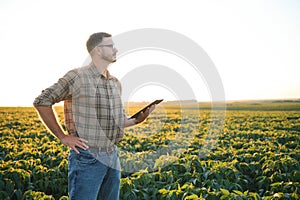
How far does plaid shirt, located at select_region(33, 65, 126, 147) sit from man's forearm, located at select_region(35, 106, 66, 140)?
0.17 feet

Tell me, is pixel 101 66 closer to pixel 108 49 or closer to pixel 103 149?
pixel 108 49

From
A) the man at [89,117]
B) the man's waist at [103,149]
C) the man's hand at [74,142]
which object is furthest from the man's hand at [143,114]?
the man's hand at [74,142]

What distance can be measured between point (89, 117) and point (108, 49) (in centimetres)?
66

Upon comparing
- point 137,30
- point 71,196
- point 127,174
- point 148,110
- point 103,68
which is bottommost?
point 127,174

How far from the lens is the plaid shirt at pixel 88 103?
2.60m

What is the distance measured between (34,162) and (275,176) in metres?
4.96

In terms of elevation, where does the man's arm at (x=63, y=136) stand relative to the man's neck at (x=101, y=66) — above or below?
below

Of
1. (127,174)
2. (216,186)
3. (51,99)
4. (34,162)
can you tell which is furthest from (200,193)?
(34,162)

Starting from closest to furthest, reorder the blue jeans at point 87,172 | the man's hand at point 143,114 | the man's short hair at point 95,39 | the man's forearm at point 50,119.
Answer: the man's forearm at point 50,119, the blue jeans at point 87,172, the man's short hair at point 95,39, the man's hand at point 143,114

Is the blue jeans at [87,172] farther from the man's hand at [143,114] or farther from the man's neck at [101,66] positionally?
the man's neck at [101,66]

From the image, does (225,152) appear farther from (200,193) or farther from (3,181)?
(3,181)

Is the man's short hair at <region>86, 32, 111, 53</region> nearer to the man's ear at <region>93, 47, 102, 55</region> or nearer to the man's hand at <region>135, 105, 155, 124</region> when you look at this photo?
the man's ear at <region>93, 47, 102, 55</region>

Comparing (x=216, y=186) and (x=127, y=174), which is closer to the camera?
(x=216, y=186)

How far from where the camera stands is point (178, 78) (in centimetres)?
473
